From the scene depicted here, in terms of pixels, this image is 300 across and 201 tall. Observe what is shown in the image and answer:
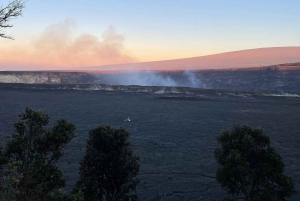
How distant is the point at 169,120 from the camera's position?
1496 inches

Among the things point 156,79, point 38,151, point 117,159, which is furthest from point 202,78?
point 38,151

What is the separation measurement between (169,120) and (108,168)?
25891 mm

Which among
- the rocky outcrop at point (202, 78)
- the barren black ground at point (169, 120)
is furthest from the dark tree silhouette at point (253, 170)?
the rocky outcrop at point (202, 78)

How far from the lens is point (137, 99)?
51.1 meters

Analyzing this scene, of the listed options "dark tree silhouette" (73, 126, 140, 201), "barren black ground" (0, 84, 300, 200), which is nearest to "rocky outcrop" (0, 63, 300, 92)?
"barren black ground" (0, 84, 300, 200)

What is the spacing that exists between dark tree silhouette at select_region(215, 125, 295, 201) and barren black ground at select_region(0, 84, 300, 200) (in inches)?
223

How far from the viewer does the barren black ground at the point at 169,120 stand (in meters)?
20.8

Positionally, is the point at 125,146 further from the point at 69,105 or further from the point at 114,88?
the point at 114,88

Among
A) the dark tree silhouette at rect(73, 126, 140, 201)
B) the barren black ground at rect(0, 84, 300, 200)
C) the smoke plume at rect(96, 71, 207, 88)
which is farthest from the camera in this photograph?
the smoke plume at rect(96, 71, 207, 88)

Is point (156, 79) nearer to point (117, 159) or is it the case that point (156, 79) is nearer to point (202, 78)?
point (202, 78)

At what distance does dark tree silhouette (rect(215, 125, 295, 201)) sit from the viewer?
12.2m

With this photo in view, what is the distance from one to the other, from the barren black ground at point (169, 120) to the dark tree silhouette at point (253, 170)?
566 cm

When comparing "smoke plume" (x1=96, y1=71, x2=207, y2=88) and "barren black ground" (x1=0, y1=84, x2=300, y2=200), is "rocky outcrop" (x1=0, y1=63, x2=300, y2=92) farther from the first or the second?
"barren black ground" (x1=0, y1=84, x2=300, y2=200)

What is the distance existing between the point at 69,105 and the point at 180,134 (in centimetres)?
2003
